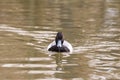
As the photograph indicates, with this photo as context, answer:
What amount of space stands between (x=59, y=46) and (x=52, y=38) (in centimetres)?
195

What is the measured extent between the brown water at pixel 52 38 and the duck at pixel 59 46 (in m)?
0.23

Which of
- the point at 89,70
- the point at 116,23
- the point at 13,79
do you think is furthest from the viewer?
the point at 116,23

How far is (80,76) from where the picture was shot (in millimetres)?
15578

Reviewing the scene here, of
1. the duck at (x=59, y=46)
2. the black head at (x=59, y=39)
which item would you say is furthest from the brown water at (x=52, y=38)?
the black head at (x=59, y=39)

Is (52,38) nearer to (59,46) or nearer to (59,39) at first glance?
(59,39)

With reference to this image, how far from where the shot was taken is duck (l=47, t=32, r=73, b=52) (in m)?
19.5

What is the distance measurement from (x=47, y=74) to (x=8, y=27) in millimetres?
8023

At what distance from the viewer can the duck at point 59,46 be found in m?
19.5

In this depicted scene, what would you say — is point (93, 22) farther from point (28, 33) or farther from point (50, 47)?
point (50, 47)

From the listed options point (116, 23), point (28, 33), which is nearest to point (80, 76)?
point (28, 33)

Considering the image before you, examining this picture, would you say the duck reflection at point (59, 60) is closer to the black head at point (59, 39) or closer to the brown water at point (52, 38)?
the brown water at point (52, 38)

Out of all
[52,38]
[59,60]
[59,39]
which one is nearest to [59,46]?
[59,39]

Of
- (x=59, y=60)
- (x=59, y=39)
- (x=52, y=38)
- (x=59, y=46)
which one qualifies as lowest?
(x=59, y=60)

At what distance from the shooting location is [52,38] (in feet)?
71.0
